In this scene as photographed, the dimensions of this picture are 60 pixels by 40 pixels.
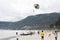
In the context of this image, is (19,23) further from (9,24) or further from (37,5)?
(37,5)

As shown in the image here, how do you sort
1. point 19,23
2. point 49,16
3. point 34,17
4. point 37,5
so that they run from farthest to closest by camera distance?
point 19,23 < point 34,17 < point 49,16 < point 37,5

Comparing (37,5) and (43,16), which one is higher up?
(43,16)

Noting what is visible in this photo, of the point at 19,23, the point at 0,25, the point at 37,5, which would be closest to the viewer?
the point at 37,5

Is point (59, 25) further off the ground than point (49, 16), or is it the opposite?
point (49, 16)

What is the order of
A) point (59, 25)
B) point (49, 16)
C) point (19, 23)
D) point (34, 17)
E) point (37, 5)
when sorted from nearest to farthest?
point (37, 5) → point (59, 25) → point (49, 16) → point (34, 17) → point (19, 23)

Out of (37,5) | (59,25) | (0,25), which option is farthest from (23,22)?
(37,5)

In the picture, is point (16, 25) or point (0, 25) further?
point (0, 25)

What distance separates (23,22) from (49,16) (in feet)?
54.3

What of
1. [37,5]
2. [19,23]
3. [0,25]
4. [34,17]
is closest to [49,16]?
[34,17]

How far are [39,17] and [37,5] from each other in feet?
389

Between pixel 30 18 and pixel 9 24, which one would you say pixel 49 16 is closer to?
pixel 30 18

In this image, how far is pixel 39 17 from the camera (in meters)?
133

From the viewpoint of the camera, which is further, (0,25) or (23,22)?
(0,25)

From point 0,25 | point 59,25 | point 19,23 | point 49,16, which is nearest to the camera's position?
point 59,25
